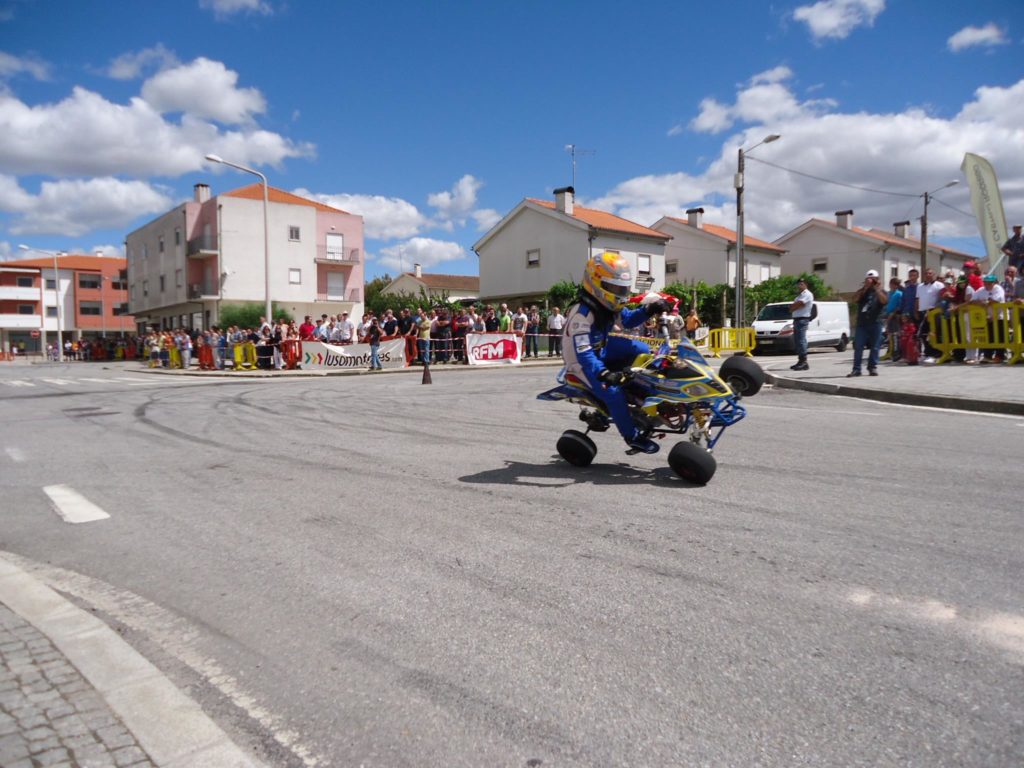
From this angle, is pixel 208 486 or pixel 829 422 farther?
pixel 829 422

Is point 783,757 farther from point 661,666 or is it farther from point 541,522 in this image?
point 541,522

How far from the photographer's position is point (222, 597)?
11.6ft

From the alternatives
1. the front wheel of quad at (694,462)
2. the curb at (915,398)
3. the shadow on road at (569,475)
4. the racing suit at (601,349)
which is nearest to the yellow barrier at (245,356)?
the curb at (915,398)

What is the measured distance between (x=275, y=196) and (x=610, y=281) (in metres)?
56.7

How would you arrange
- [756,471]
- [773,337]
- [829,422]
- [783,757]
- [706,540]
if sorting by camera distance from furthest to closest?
[773,337] < [829,422] < [756,471] < [706,540] < [783,757]

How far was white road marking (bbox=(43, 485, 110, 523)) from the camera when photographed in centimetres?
511

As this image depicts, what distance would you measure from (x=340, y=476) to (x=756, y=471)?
3549mm

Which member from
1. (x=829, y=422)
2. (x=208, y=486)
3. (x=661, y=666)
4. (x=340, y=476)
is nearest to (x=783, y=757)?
(x=661, y=666)

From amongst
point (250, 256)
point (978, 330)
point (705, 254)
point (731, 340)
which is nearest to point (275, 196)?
point (250, 256)

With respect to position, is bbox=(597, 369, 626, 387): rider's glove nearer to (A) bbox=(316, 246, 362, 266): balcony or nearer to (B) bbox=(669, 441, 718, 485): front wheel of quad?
(B) bbox=(669, 441, 718, 485): front wheel of quad

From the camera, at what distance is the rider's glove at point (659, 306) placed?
5.67 metres

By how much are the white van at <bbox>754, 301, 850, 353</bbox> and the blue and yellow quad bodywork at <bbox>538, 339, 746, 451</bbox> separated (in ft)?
62.9

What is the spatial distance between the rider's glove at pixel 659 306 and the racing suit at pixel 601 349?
0.14ft

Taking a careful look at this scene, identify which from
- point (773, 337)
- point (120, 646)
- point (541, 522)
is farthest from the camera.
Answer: point (773, 337)
